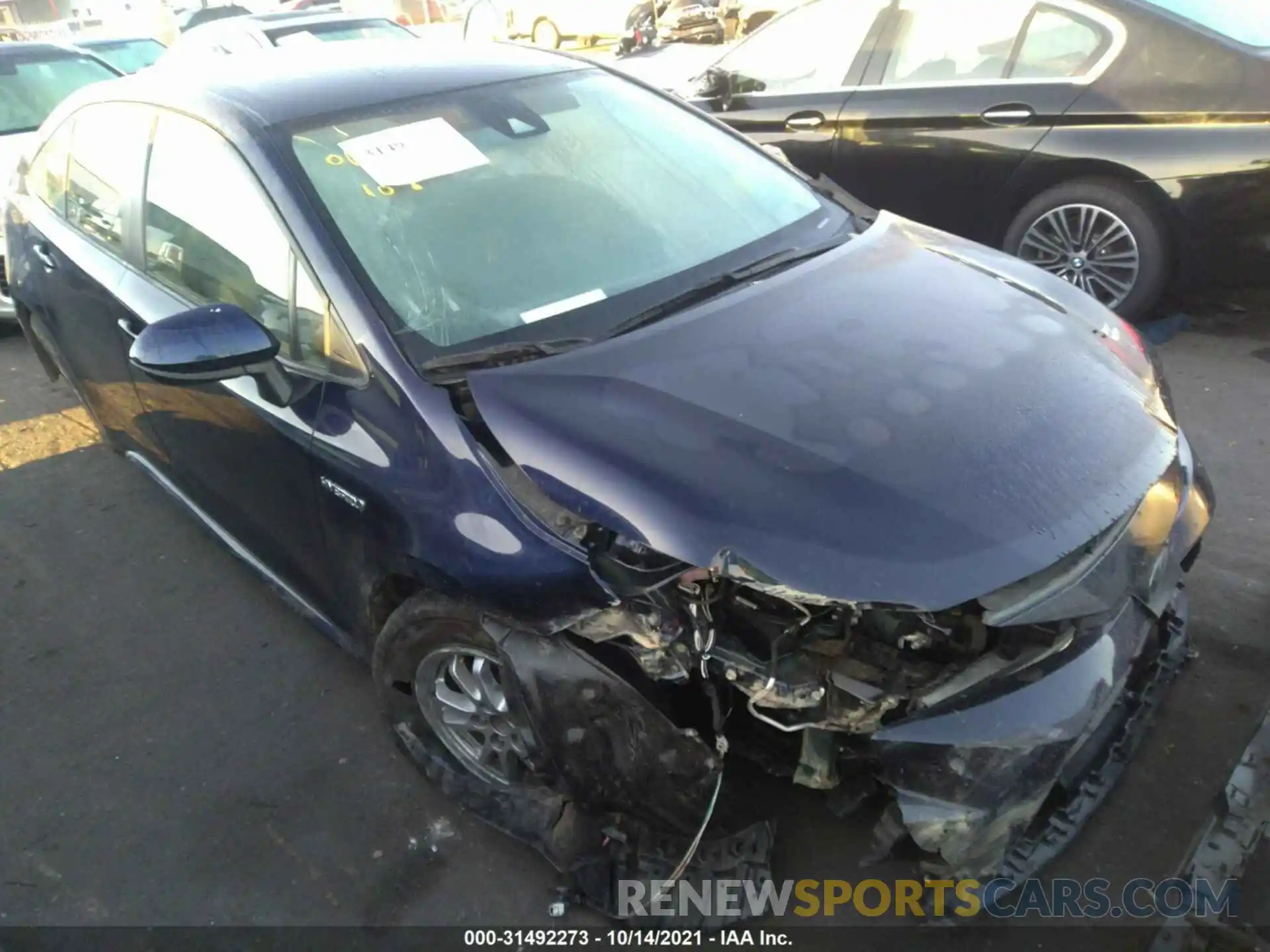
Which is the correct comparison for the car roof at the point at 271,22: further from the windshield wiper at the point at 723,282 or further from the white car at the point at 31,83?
the windshield wiper at the point at 723,282

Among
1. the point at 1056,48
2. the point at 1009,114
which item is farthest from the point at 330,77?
the point at 1056,48

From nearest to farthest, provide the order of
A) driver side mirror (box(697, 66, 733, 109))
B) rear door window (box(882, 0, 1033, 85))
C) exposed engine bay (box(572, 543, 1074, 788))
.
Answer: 1. exposed engine bay (box(572, 543, 1074, 788))
2. rear door window (box(882, 0, 1033, 85))
3. driver side mirror (box(697, 66, 733, 109))

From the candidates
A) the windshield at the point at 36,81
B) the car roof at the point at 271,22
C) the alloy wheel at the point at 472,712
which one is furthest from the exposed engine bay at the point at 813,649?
the car roof at the point at 271,22

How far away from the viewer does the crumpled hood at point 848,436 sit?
1.64 metres

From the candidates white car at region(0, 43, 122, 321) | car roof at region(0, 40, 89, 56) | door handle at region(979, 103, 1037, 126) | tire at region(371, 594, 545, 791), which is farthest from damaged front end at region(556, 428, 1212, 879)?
car roof at region(0, 40, 89, 56)

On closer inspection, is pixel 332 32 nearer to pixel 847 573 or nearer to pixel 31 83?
pixel 31 83

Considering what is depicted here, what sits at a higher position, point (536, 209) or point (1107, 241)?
point (536, 209)

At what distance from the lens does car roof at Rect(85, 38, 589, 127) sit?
245 centimetres

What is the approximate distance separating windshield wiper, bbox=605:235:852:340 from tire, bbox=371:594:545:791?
0.77 m

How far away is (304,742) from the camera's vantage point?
266 cm

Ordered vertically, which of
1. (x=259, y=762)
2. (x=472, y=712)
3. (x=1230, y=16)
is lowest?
(x=259, y=762)

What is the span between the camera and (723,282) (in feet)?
7.80

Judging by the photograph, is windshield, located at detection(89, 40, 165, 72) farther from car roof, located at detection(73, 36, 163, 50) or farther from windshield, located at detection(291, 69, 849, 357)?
windshield, located at detection(291, 69, 849, 357)

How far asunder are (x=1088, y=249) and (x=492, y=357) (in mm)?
3407
